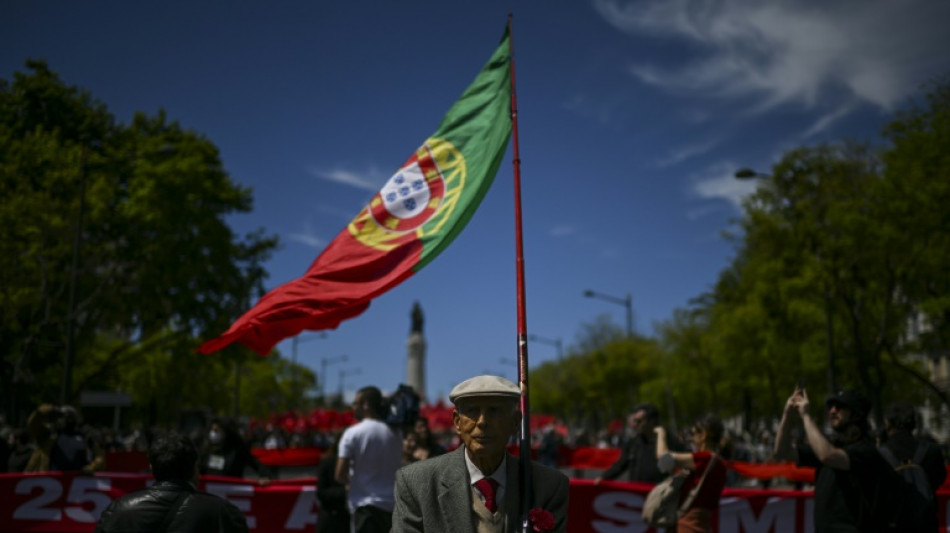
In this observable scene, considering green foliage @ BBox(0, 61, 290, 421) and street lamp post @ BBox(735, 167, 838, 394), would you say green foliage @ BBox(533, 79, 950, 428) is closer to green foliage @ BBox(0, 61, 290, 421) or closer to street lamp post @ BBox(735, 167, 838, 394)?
street lamp post @ BBox(735, 167, 838, 394)

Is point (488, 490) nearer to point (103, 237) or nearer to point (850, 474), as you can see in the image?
point (850, 474)

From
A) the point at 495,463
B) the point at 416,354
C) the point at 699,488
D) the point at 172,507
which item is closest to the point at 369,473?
the point at 699,488

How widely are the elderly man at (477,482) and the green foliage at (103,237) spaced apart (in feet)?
72.8

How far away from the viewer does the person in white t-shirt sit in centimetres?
717

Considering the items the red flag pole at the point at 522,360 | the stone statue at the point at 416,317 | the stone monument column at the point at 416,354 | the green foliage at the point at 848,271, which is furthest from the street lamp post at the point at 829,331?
the stone statue at the point at 416,317

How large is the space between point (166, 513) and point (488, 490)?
65.2 inches

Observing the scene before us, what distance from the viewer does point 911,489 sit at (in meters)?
5.56

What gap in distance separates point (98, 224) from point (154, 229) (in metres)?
1.74

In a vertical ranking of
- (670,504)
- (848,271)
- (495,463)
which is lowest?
(670,504)

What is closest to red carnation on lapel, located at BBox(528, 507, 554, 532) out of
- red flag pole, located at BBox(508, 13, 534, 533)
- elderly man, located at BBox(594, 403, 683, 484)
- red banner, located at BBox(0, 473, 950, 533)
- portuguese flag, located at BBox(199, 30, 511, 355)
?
red flag pole, located at BBox(508, 13, 534, 533)

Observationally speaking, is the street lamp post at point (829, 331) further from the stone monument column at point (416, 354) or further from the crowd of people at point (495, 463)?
the stone monument column at point (416, 354)

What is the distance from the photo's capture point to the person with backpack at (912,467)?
5410mm

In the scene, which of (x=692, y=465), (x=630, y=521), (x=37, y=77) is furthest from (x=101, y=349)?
(x=692, y=465)

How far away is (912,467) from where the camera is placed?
6.12m
